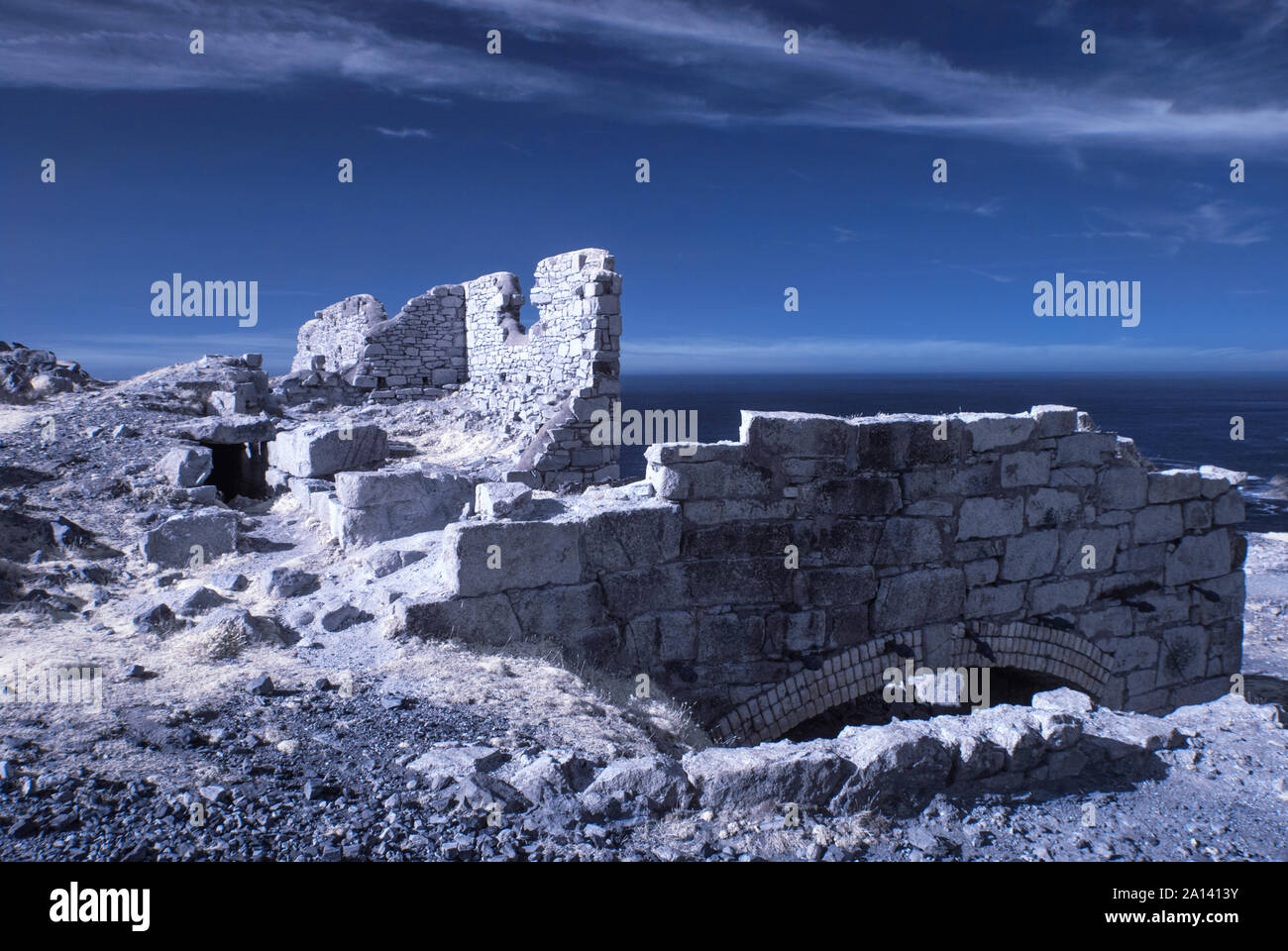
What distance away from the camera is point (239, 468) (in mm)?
11500

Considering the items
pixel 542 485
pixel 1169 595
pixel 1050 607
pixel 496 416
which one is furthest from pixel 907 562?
pixel 496 416

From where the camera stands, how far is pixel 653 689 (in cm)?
617

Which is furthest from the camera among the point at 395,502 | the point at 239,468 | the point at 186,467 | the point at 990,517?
the point at 239,468

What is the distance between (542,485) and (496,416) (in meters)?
3.62

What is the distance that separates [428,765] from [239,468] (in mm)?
9302

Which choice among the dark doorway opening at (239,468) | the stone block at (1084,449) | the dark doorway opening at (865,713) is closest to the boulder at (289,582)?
the dark doorway opening at (865,713)

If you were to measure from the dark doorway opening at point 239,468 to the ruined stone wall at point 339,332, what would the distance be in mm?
6686

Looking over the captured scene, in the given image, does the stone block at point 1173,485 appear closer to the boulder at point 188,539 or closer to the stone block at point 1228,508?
Result: the stone block at point 1228,508

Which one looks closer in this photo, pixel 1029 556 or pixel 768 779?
pixel 768 779

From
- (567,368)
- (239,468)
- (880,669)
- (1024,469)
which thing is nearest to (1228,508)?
(1024,469)

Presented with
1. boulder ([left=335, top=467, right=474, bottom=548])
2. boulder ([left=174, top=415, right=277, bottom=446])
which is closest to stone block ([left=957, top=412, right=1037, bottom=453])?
boulder ([left=335, top=467, right=474, bottom=548])

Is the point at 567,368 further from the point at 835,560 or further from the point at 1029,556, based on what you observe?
the point at 1029,556

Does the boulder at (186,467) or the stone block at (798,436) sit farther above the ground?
the stone block at (798,436)

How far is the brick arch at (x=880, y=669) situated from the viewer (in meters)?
6.68
